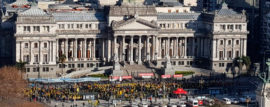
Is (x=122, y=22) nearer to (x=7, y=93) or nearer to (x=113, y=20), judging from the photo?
(x=113, y=20)

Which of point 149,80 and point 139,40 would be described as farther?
point 139,40

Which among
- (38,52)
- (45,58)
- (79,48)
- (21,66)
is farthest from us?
Result: (79,48)

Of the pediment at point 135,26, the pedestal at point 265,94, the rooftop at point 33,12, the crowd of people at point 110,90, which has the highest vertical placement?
the rooftop at point 33,12

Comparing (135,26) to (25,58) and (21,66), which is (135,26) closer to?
(25,58)

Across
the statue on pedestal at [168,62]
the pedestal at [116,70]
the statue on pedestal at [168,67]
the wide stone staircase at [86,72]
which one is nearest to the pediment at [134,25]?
the statue on pedestal at [168,62]

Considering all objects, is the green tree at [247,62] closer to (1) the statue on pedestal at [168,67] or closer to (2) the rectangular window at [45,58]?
(1) the statue on pedestal at [168,67]

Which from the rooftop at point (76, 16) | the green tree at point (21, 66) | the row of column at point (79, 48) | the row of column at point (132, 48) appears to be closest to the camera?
the green tree at point (21, 66)

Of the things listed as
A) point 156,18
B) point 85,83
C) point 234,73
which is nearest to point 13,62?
point 85,83

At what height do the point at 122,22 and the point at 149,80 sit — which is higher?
the point at 122,22

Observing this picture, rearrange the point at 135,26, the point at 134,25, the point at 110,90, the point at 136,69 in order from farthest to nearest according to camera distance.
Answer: the point at 135,26, the point at 134,25, the point at 136,69, the point at 110,90

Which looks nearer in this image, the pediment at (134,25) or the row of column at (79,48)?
the pediment at (134,25)

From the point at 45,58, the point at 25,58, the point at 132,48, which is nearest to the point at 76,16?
the point at 45,58
